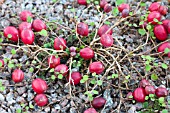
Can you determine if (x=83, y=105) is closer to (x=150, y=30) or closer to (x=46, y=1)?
(x=150, y=30)

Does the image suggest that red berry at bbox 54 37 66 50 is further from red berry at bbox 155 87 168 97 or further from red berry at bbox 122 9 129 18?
red berry at bbox 155 87 168 97

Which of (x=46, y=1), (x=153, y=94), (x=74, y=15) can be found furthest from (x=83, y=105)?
(x=46, y=1)

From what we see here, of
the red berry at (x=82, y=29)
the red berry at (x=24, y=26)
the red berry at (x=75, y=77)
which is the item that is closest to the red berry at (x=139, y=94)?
the red berry at (x=75, y=77)

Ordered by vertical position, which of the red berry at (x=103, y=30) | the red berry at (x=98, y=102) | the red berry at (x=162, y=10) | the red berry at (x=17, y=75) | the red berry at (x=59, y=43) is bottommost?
the red berry at (x=98, y=102)

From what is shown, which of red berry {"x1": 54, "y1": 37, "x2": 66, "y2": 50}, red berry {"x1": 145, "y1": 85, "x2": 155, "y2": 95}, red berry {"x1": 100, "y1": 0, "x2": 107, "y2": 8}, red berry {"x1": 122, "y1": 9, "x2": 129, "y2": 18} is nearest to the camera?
red berry {"x1": 145, "y1": 85, "x2": 155, "y2": 95}

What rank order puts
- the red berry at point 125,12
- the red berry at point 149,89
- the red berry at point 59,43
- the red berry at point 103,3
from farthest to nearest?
the red berry at point 103,3, the red berry at point 125,12, the red berry at point 59,43, the red berry at point 149,89

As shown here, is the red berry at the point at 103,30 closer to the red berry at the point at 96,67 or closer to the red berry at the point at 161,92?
the red berry at the point at 96,67

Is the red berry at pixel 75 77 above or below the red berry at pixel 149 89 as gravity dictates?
above

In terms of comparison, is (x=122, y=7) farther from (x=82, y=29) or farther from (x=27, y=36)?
(x=27, y=36)

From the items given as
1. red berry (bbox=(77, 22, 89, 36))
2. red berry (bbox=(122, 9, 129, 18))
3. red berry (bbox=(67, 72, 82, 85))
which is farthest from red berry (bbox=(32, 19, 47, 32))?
red berry (bbox=(122, 9, 129, 18))
